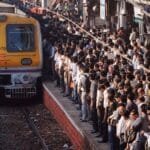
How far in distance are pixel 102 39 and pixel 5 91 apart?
9.97ft

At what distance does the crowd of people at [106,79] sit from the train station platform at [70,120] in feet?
0.62

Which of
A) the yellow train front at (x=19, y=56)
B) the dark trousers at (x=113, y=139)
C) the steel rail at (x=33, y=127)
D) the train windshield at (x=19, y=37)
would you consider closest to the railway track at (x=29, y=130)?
the steel rail at (x=33, y=127)

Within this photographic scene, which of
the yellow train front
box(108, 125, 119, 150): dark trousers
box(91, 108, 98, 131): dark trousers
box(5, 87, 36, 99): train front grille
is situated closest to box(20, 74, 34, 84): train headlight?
the yellow train front

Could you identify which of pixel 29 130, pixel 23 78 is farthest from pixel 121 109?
pixel 23 78

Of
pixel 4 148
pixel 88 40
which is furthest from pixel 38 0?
pixel 4 148

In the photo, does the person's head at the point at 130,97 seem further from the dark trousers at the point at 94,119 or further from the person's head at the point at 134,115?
the dark trousers at the point at 94,119

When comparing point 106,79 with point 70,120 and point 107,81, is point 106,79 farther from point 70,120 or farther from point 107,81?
point 70,120

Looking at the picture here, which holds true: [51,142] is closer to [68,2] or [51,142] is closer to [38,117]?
[38,117]

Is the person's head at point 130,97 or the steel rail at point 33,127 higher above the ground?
the person's head at point 130,97

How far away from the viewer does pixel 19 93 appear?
62.5ft

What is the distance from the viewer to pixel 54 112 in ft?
58.5

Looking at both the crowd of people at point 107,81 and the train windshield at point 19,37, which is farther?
the train windshield at point 19,37

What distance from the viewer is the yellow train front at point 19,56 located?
62.2 feet

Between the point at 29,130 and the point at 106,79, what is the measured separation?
3694 millimetres
